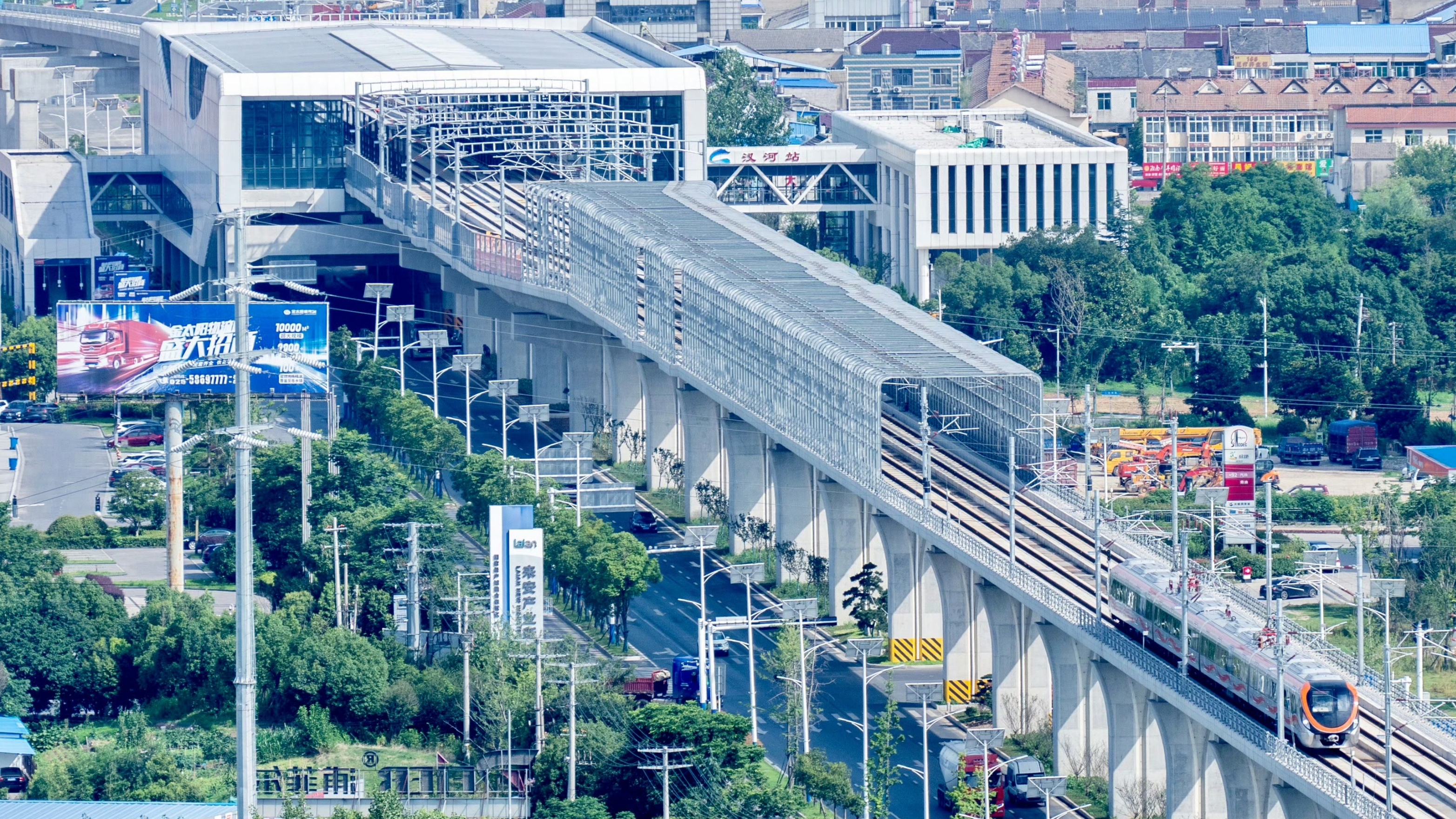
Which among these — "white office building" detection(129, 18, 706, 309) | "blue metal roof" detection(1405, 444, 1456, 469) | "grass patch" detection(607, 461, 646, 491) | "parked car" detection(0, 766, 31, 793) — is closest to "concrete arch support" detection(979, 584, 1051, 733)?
"parked car" detection(0, 766, 31, 793)

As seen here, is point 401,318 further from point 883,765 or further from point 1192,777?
point 1192,777

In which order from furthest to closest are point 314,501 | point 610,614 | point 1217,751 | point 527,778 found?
point 314,501 → point 610,614 → point 527,778 → point 1217,751

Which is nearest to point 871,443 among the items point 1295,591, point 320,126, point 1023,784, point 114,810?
point 1023,784

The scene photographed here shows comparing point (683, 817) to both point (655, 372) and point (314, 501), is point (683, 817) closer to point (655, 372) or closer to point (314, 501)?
point (314, 501)

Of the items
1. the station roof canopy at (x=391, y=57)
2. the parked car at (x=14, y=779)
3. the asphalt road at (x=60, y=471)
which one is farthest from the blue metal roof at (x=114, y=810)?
the station roof canopy at (x=391, y=57)

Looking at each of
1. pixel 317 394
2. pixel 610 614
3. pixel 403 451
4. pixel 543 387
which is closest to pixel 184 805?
pixel 610 614

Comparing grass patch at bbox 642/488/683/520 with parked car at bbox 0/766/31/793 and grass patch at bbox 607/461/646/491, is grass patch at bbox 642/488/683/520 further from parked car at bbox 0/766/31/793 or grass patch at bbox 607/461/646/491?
parked car at bbox 0/766/31/793
